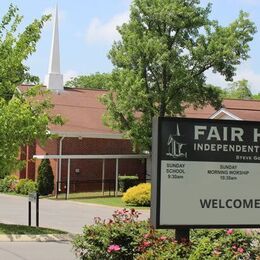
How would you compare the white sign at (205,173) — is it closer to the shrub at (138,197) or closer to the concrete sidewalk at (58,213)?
the concrete sidewalk at (58,213)

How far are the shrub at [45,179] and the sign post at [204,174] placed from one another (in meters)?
27.8

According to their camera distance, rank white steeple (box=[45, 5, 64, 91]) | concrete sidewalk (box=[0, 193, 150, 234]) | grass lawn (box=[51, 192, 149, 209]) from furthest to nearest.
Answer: white steeple (box=[45, 5, 64, 91]) → grass lawn (box=[51, 192, 149, 209]) → concrete sidewalk (box=[0, 193, 150, 234])

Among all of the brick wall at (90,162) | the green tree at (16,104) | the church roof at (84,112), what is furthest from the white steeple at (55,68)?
the green tree at (16,104)

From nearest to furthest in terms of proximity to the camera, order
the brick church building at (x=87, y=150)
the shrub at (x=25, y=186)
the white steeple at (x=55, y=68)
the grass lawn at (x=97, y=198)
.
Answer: the grass lawn at (x=97, y=198) < the shrub at (x=25, y=186) < the brick church building at (x=87, y=150) < the white steeple at (x=55, y=68)

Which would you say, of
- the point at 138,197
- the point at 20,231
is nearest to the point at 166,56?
the point at 138,197

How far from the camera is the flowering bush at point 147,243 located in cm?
699

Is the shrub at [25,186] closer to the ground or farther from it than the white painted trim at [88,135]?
closer to the ground

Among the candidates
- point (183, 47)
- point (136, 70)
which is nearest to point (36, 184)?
point (136, 70)

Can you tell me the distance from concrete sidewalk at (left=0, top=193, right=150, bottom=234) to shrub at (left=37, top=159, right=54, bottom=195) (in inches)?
81.5

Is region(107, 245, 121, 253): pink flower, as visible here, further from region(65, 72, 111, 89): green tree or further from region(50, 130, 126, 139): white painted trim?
Answer: region(65, 72, 111, 89): green tree

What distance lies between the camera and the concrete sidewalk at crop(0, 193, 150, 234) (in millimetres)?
20359

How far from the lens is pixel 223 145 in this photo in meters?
7.89

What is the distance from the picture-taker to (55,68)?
46.6 metres

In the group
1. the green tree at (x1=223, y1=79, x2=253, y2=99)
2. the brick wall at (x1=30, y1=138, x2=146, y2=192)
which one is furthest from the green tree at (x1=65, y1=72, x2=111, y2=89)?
the brick wall at (x1=30, y1=138, x2=146, y2=192)
